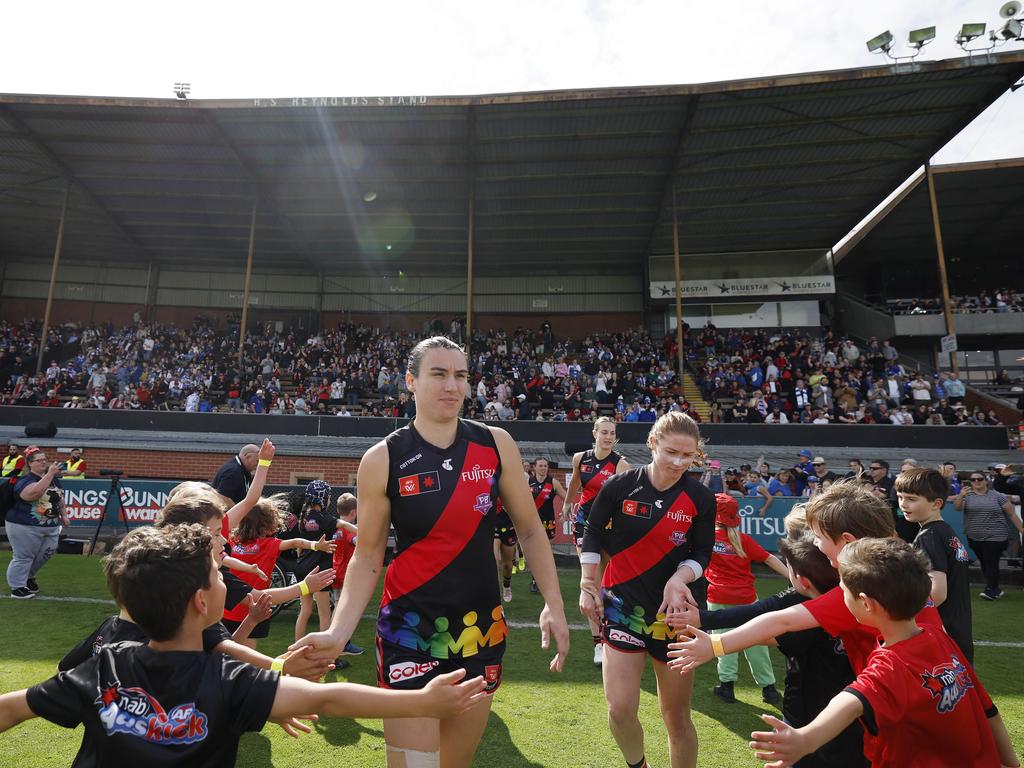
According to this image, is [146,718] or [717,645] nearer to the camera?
[146,718]

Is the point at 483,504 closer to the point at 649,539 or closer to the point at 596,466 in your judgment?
the point at 649,539

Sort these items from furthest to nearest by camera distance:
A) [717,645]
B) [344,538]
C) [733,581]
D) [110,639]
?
1. [344,538]
2. [733,581]
3. [717,645]
4. [110,639]

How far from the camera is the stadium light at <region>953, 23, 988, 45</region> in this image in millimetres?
17172

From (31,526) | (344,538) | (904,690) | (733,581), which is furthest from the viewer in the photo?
(31,526)

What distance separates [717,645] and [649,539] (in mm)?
1263

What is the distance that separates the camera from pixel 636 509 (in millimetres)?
3795

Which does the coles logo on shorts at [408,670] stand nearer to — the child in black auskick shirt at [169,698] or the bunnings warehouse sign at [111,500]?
the child in black auskick shirt at [169,698]

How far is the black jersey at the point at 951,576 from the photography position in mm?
3613

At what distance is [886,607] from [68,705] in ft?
9.35

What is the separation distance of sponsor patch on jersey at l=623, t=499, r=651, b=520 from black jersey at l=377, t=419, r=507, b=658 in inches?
50.8

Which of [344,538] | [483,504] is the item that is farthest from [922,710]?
[344,538]

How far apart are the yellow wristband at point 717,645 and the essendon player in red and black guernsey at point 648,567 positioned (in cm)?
74

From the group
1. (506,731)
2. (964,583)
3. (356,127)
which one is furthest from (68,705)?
(356,127)

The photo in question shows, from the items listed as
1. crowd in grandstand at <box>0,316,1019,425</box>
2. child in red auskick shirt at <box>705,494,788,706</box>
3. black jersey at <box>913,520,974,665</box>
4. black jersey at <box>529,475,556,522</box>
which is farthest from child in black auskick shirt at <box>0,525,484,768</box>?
crowd in grandstand at <box>0,316,1019,425</box>
